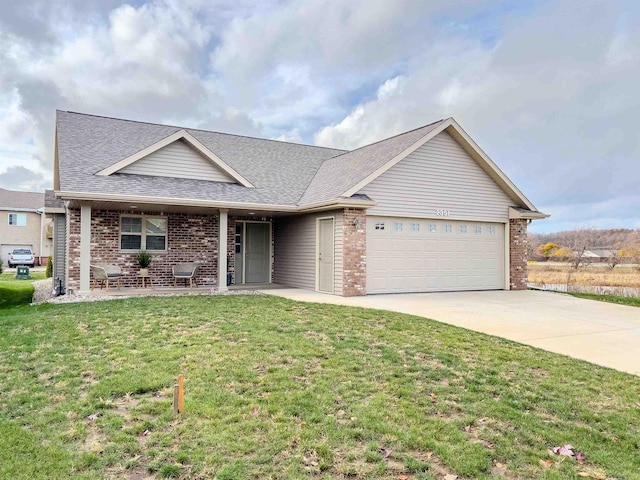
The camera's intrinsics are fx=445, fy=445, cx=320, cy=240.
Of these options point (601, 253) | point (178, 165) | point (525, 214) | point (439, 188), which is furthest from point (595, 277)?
point (178, 165)

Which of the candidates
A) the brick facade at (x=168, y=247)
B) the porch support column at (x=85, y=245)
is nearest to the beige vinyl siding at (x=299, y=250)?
the brick facade at (x=168, y=247)

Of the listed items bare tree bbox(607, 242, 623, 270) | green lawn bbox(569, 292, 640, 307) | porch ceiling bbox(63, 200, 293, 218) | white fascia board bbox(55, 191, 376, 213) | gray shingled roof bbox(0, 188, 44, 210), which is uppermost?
gray shingled roof bbox(0, 188, 44, 210)

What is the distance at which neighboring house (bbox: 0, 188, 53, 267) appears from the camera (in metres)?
37.4

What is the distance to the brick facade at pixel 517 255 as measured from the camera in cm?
1545

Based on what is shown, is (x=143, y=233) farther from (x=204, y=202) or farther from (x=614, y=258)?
(x=614, y=258)

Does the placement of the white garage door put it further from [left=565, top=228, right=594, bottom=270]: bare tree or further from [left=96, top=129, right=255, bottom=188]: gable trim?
[left=565, top=228, right=594, bottom=270]: bare tree

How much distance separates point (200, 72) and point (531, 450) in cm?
1800

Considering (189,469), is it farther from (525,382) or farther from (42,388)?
(525,382)

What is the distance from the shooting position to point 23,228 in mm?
38125

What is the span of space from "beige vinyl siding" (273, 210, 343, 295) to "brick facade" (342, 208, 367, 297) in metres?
0.18

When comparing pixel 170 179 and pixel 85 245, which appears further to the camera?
pixel 170 179

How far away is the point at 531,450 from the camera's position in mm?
3555

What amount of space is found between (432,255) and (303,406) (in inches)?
421

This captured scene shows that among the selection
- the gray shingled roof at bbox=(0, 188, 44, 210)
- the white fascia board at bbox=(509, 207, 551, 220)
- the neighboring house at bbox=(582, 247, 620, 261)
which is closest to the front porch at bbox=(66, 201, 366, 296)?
the white fascia board at bbox=(509, 207, 551, 220)
